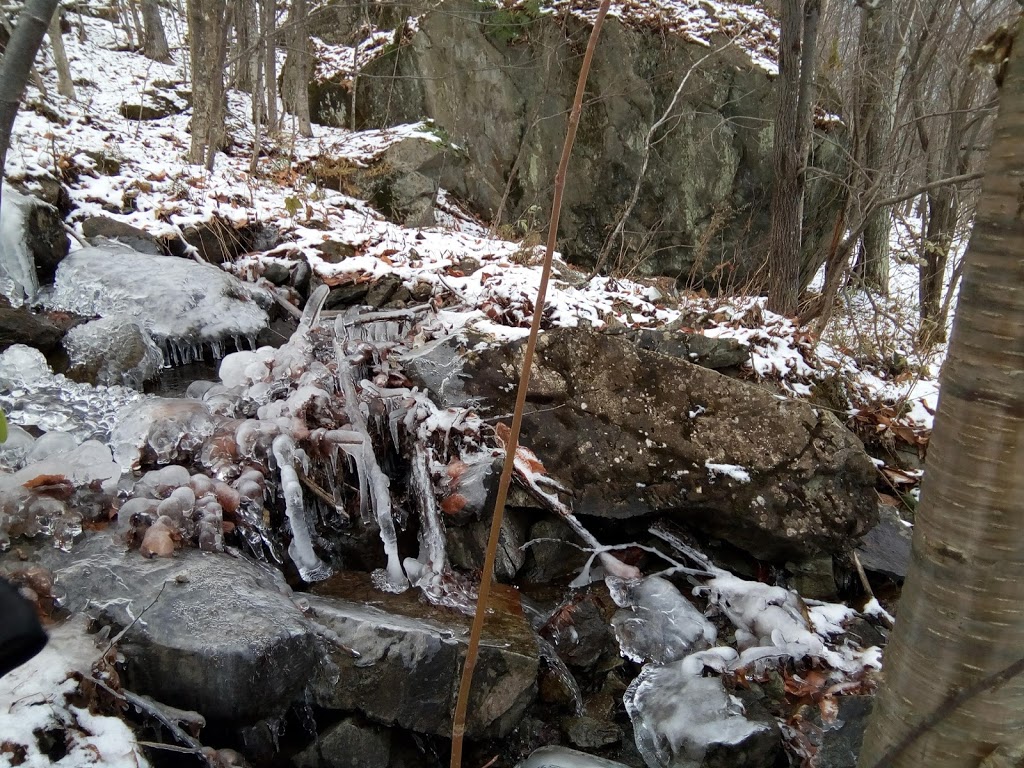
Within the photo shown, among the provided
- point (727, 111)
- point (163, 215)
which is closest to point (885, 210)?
point (727, 111)

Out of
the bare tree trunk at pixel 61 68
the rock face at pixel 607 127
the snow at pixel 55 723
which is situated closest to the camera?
the snow at pixel 55 723

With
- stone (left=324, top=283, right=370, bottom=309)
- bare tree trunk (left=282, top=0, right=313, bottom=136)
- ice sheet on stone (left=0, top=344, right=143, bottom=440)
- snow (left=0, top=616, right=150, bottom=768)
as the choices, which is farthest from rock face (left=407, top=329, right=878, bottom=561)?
bare tree trunk (left=282, top=0, right=313, bottom=136)

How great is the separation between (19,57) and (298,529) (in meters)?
2.39

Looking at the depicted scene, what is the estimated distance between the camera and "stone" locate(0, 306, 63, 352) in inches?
155

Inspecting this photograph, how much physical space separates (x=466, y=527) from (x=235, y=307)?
8.59ft

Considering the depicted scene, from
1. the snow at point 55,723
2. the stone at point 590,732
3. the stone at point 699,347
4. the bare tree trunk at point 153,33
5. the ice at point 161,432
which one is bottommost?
the stone at point 590,732

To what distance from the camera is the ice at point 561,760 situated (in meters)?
2.51

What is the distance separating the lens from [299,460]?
3.30 m

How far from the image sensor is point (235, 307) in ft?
15.3

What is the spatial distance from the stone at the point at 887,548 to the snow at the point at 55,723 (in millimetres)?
3712

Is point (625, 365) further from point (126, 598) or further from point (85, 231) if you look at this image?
point (85, 231)

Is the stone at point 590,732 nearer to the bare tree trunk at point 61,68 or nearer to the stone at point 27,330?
the stone at point 27,330

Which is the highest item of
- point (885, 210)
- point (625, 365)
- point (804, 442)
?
point (885, 210)

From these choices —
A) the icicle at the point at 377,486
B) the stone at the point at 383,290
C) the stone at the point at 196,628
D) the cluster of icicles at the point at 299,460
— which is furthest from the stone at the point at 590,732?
the stone at the point at 383,290
